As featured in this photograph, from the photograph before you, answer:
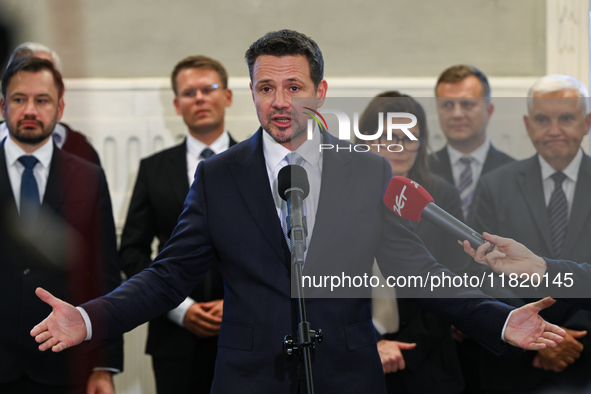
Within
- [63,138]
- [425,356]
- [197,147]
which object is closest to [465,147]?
[425,356]

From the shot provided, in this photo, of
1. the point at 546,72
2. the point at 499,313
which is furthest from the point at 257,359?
the point at 546,72

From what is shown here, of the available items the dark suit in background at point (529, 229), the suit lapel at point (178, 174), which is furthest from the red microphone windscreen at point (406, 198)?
the suit lapel at point (178, 174)

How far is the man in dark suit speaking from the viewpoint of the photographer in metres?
1.61

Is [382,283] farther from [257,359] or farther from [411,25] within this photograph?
[411,25]

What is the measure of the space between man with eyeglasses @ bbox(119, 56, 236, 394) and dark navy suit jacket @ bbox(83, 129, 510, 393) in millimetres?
958

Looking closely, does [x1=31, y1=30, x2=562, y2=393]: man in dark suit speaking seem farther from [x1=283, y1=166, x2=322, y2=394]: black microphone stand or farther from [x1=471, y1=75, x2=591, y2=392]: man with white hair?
[x1=471, y1=75, x2=591, y2=392]: man with white hair

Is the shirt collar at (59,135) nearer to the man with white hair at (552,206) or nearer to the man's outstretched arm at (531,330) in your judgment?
the man with white hair at (552,206)

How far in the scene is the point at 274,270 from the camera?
1.64 m

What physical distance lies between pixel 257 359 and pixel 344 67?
256 cm

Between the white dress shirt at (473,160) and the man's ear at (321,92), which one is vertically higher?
the man's ear at (321,92)

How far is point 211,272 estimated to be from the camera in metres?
2.75

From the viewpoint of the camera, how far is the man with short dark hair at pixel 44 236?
224 cm

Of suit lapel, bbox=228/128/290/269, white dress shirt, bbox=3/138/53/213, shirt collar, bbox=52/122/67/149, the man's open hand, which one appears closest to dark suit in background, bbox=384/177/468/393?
suit lapel, bbox=228/128/290/269

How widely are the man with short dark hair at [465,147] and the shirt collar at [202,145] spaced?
1073 mm
